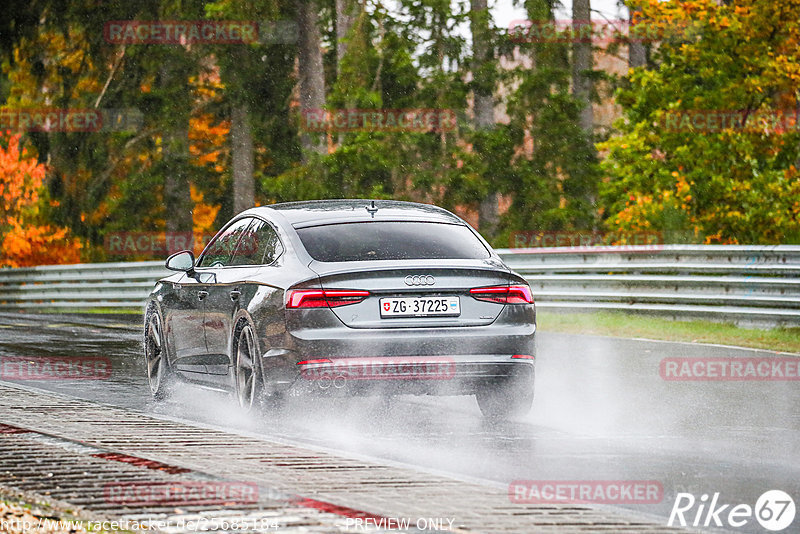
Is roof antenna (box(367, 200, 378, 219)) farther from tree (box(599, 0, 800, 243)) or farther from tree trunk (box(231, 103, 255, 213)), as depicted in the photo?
tree trunk (box(231, 103, 255, 213))

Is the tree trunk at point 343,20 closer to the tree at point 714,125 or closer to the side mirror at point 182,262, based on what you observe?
the tree at point 714,125

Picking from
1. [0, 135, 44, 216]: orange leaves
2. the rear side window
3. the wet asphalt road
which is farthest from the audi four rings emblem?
[0, 135, 44, 216]: orange leaves

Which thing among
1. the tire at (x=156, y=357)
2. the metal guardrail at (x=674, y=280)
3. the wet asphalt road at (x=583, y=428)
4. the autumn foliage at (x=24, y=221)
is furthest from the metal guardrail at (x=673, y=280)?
the autumn foliage at (x=24, y=221)

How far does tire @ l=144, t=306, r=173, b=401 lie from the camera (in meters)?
11.4

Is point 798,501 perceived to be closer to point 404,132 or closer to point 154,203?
point 404,132

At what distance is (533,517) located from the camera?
236 inches

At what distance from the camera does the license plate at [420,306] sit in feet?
29.8

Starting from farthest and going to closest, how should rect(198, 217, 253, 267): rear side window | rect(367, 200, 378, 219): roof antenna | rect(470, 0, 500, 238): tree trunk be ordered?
rect(470, 0, 500, 238): tree trunk
rect(198, 217, 253, 267): rear side window
rect(367, 200, 378, 219): roof antenna

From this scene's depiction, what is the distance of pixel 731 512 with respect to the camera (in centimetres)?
653

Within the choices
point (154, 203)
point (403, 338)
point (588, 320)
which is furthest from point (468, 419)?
point (154, 203)

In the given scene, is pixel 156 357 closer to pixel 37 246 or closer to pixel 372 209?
pixel 372 209

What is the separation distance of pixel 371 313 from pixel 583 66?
36.6m

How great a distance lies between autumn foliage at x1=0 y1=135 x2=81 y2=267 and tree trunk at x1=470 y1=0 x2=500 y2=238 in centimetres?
1203

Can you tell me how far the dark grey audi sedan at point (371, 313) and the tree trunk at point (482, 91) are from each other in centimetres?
2983
